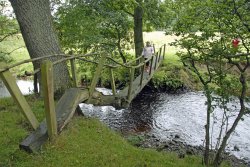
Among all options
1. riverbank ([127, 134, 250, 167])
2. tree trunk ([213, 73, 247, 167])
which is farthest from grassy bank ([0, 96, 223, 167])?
riverbank ([127, 134, 250, 167])

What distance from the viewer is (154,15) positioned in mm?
16328

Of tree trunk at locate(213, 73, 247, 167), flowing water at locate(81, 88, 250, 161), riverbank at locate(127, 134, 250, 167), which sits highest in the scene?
tree trunk at locate(213, 73, 247, 167)

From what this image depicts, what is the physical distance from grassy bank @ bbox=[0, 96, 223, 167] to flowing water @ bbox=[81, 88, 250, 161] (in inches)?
103

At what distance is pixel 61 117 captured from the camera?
5.90 metres

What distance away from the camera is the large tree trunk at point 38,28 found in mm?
8148

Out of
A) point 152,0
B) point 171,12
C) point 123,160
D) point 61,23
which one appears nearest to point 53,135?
point 123,160

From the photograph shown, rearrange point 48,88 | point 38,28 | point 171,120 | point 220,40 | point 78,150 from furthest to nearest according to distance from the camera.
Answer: point 171,120
point 38,28
point 220,40
point 78,150
point 48,88

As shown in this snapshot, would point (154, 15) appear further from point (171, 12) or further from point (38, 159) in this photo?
Answer: point (38, 159)

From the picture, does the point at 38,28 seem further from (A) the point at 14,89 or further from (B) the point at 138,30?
(B) the point at 138,30

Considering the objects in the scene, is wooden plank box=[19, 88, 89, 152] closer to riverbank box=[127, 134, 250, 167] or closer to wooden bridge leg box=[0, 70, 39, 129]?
wooden bridge leg box=[0, 70, 39, 129]

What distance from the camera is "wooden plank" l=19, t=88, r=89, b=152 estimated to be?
5219 mm

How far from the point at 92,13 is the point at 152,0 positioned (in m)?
4.16

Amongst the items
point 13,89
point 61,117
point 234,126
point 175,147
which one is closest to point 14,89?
point 13,89

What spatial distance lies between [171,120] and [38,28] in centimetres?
633
